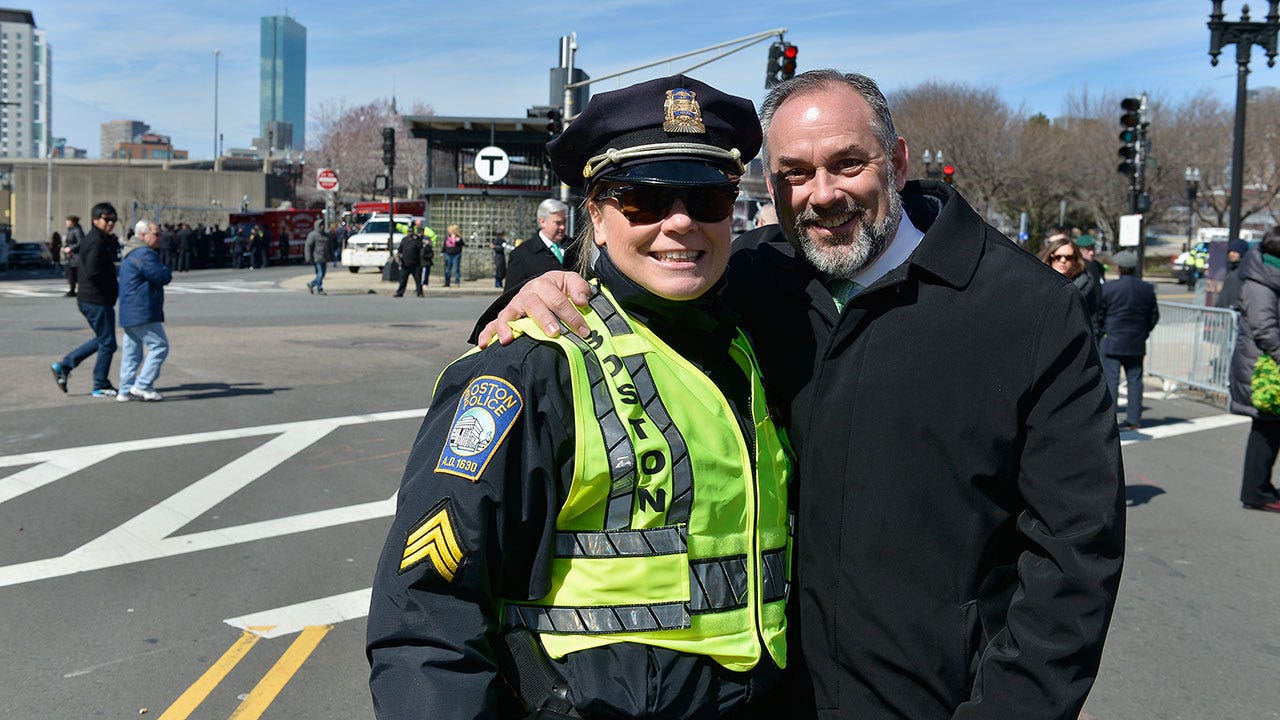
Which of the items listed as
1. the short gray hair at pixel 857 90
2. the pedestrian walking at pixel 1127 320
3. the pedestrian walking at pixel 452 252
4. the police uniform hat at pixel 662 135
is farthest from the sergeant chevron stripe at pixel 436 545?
the pedestrian walking at pixel 452 252

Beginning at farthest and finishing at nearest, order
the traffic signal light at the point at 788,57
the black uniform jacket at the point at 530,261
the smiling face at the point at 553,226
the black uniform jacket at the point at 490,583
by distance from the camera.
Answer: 1. the traffic signal light at the point at 788,57
2. the smiling face at the point at 553,226
3. the black uniform jacket at the point at 530,261
4. the black uniform jacket at the point at 490,583

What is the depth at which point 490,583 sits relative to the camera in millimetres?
1940

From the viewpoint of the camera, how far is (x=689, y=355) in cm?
227

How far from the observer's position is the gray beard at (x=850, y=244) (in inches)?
101

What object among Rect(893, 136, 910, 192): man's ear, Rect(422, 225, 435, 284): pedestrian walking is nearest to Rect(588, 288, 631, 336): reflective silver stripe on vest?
Rect(893, 136, 910, 192): man's ear

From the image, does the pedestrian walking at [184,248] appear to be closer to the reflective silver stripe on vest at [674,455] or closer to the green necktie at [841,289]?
the green necktie at [841,289]

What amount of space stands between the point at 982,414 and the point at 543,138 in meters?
31.1

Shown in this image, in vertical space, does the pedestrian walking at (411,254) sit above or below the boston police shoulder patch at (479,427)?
above

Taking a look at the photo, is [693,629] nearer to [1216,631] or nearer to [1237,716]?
[1237,716]

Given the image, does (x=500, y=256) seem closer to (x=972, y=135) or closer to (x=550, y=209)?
(x=550, y=209)

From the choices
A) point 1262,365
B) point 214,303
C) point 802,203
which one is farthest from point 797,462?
point 214,303

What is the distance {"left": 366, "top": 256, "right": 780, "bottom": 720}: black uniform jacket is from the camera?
6.06 feet

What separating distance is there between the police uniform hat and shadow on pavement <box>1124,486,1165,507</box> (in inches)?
287

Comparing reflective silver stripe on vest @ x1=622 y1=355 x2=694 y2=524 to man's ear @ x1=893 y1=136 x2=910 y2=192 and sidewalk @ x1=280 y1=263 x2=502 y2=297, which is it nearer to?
man's ear @ x1=893 y1=136 x2=910 y2=192
